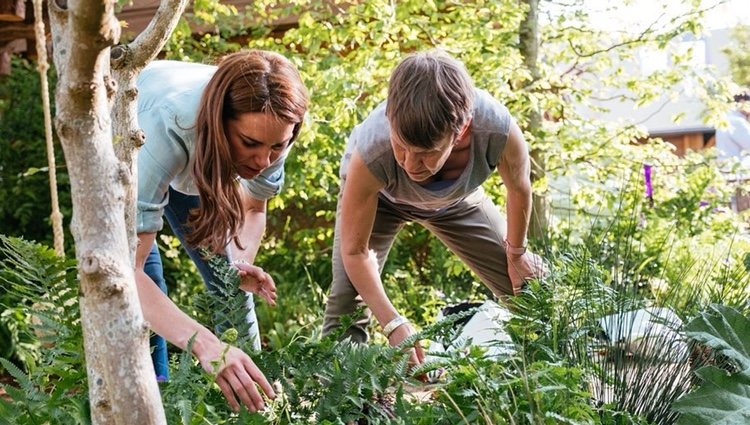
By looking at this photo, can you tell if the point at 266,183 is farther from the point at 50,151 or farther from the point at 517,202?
the point at 50,151

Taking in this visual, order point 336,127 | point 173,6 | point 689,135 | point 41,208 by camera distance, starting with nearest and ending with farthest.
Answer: point 173,6 → point 336,127 → point 41,208 → point 689,135

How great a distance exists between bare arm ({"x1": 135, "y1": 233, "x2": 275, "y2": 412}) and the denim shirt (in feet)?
0.69

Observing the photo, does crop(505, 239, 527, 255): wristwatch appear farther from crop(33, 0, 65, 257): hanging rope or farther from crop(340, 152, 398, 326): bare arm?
crop(33, 0, 65, 257): hanging rope

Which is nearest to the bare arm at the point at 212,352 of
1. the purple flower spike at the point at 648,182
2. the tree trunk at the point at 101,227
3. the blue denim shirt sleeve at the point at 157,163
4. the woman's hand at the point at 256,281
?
the blue denim shirt sleeve at the point at 157,163

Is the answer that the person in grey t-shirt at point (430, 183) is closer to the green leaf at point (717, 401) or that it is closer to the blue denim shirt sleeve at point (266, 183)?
the blue denim shirt sleeve at point (266, 183)

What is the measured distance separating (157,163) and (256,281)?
51cm

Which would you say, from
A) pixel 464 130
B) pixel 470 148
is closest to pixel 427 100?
pixel 464 130

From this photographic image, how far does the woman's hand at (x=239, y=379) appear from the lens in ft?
5.79

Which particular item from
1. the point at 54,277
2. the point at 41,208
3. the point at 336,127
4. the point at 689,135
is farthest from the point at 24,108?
the point at 689,135

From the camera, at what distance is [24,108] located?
22.2 feet

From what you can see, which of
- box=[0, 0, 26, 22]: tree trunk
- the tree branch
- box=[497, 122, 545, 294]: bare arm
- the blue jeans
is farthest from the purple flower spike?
the tree branch

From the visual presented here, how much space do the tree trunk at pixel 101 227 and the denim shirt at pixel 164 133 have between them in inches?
36.3

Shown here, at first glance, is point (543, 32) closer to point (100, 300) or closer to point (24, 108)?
point (24, 108)

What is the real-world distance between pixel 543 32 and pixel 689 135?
9.52 meters
